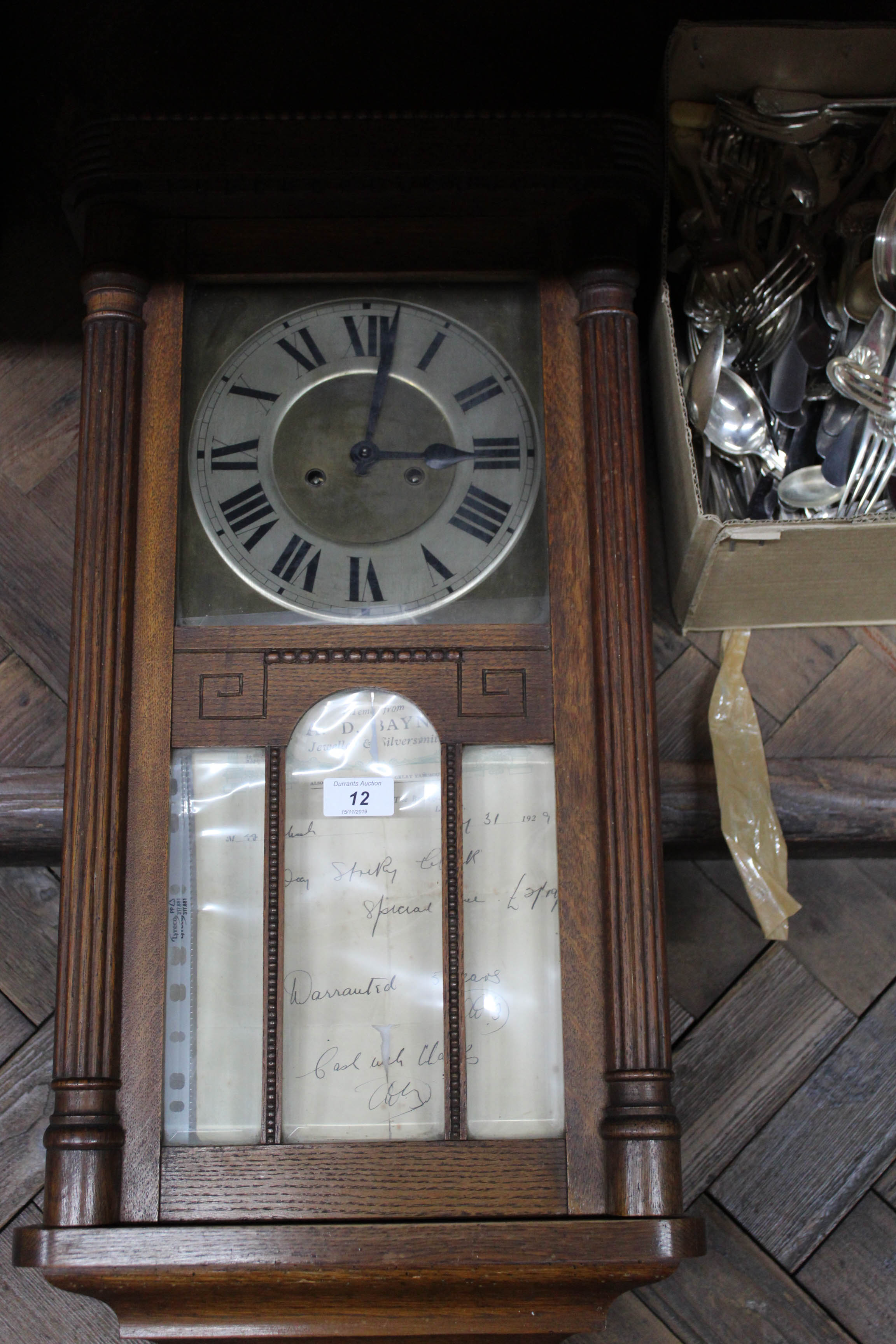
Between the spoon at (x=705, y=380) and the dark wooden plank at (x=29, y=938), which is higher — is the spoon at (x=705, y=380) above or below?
above

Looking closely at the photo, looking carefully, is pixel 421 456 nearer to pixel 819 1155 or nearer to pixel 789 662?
pixel 789 662

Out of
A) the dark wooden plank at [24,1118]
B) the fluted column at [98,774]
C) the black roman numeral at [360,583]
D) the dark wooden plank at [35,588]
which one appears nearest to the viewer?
the fluted column at [98,774]

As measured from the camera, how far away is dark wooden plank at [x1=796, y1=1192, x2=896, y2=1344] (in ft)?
3.63

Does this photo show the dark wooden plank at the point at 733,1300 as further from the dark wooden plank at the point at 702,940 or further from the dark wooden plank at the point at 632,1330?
the dark wooden plank at the point at 702,940

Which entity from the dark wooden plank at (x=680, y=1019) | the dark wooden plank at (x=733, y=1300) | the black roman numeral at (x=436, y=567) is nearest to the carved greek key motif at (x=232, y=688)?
the black roman numeral at (x=436, y=567)

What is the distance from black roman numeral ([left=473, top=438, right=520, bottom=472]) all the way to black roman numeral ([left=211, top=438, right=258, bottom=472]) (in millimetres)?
189

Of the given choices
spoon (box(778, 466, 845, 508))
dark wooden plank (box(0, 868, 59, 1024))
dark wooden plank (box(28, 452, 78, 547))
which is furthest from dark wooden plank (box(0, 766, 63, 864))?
spoon (box(778, 466, 845, 508))

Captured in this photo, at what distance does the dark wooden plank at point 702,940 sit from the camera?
118cm

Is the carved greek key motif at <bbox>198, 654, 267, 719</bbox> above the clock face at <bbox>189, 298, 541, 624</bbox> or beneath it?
beneath

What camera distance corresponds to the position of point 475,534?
1042 millimetres

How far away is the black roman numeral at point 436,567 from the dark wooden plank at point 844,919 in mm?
415

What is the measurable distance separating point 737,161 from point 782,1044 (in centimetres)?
86
